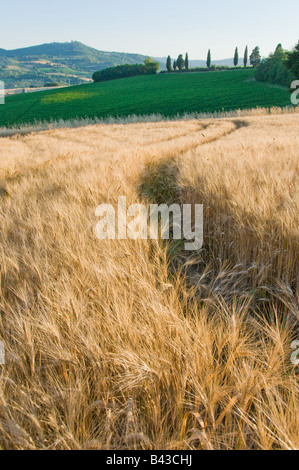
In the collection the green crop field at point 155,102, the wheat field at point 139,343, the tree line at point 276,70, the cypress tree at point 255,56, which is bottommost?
the wheat field at point 139,343

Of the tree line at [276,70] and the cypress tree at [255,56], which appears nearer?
the tree line at [276,70]

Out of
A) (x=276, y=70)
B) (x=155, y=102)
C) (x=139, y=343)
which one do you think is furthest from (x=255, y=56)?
(x=139, y=343)

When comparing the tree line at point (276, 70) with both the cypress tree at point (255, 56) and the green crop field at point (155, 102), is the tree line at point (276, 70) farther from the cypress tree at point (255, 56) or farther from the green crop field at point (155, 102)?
the cypress tree at point (255, 56)

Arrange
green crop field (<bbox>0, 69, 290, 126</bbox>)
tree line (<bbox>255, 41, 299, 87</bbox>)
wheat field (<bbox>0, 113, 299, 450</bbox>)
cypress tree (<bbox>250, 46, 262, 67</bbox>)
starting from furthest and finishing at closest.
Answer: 1. cypress tree (<bbox>250, 46, 262, 67</bbox>)
2. tree line (<bbox>255, 41, 299, 87</bbox>)
3. green crop field (<bbox>0, 69, 290, 126</bbox>)
4. wheat field (<bbox>0, 113, 299, 450</bbox>)

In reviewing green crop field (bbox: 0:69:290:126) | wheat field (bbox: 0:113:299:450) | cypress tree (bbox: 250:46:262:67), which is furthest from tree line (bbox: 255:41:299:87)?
wheat field (bbox: 0:113:299:450)

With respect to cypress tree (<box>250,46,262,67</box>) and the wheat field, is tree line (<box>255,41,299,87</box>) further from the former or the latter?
the wheat field

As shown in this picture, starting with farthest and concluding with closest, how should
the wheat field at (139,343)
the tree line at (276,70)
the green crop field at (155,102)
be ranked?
1. the tree line at (276,70)
2. the green crop field at (155,102)
3. the wheat field at (139,343)

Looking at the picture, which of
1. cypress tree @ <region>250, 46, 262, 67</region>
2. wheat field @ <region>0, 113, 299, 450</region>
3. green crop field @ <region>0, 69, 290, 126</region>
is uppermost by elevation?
cypress tree @ <region>250, 46, 262, 67</region>

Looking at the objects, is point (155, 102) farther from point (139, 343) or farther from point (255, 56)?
point (255, 56)

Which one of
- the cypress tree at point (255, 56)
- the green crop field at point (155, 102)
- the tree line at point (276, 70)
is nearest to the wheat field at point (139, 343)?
the green crop field at point (155, 102)

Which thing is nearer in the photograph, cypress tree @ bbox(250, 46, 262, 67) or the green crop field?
the green crop field

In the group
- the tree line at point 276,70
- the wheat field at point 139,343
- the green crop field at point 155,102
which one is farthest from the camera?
the tree line at point 276,70

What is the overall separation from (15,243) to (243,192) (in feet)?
6.00
